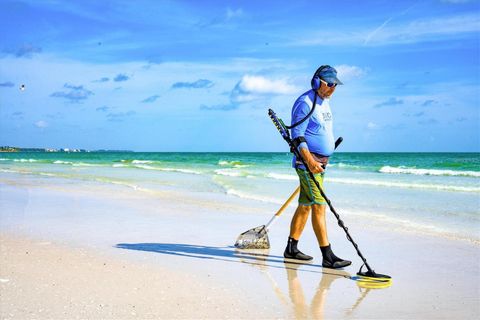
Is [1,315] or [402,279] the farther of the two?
[402,279]

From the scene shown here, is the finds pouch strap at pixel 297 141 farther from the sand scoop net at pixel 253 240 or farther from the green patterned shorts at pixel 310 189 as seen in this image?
the sand scoop net at pixel 253 240

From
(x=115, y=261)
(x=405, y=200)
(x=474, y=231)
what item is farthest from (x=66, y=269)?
(x=405, y=200)

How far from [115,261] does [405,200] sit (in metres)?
9.29

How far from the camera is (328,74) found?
570 centimetres

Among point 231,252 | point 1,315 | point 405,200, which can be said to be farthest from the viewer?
point 405,200

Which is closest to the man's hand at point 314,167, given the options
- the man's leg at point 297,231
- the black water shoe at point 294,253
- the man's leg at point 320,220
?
the man's leg at point 320,220

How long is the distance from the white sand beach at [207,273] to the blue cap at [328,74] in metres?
1.92

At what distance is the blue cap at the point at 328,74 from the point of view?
18.6 ft

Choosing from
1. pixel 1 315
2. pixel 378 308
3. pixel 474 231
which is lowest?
pixel 1 315

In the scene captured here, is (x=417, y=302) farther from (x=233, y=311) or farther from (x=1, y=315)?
(x=1, y=315)

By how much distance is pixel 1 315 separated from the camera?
392 cm

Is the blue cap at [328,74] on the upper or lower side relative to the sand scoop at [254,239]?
upper

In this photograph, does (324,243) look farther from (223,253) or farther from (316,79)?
(316,79)

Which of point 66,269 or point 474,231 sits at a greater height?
point 474,231
